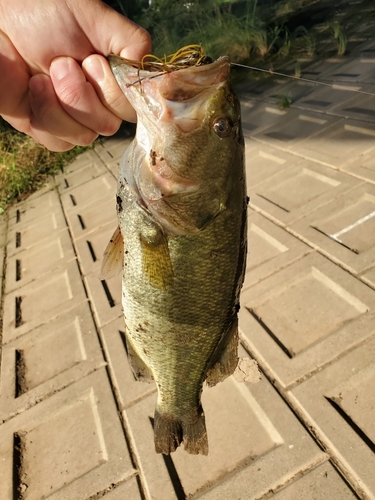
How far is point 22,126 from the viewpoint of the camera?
2.29 meters

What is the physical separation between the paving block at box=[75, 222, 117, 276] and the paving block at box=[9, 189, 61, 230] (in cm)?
166

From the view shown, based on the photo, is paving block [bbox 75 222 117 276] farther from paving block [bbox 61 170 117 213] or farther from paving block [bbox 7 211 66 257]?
paving block [bbox 61 170 117 213]

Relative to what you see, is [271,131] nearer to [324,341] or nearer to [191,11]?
[324,341]

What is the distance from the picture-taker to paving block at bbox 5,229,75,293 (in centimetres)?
544

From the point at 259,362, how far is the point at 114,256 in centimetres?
169

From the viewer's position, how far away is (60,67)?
182 cm

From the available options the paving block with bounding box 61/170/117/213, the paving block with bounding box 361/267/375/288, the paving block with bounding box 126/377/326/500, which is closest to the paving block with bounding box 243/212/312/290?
the paving block with bounding box 361/267/375/288

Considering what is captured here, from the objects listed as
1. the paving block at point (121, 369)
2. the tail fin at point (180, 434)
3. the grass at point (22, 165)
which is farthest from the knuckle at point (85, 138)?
the grass at point (22, 165)

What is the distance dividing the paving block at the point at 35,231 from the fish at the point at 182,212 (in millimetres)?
4761

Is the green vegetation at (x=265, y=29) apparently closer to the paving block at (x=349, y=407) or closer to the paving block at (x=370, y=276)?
the paving block at (x=370, y=276)

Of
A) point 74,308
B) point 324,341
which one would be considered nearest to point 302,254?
point 324,341

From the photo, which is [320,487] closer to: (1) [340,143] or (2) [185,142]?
(2) [185,142]

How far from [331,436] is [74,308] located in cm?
278

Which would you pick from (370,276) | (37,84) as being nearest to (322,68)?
(370,276)
